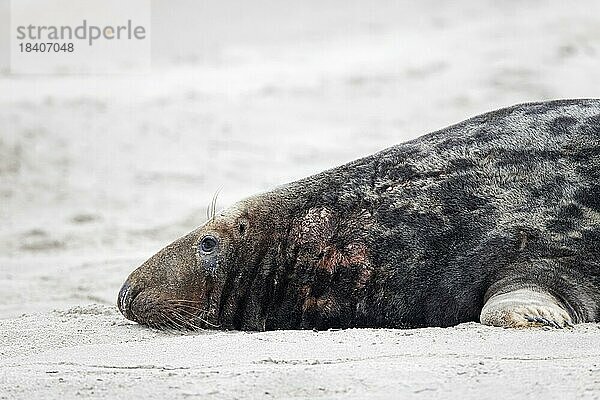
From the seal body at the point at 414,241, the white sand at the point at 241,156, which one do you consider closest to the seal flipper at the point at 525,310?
the seal body at the point at 414,241

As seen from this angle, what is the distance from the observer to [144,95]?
11.6 meters

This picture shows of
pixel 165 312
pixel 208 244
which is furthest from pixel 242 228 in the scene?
pixel 165 312

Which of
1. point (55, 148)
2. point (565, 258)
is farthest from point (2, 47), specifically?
point (565, 258)

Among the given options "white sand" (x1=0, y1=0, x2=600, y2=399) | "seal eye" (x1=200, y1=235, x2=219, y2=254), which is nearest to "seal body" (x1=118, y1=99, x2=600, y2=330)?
"seal eye" (x1=200, y1=235, x2=219, y2=254)

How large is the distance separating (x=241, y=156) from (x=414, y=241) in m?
5.94

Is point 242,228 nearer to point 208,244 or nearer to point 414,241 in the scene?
point 208,244

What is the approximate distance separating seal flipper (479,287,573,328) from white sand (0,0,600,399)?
14 cm

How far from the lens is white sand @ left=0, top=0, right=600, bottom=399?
125 inches

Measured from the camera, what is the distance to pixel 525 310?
3955 mm

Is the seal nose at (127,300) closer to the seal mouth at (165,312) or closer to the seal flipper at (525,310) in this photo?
the seal mouth at (165,312)

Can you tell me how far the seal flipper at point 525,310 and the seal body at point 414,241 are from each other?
2 cm

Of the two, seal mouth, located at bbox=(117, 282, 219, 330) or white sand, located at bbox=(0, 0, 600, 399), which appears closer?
white sand, located at bbox=(0, 0, 600, 399)

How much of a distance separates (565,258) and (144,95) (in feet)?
26.1

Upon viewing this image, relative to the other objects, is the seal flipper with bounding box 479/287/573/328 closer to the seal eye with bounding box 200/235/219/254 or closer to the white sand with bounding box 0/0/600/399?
the white sand with bounding box 0/0/600/399
